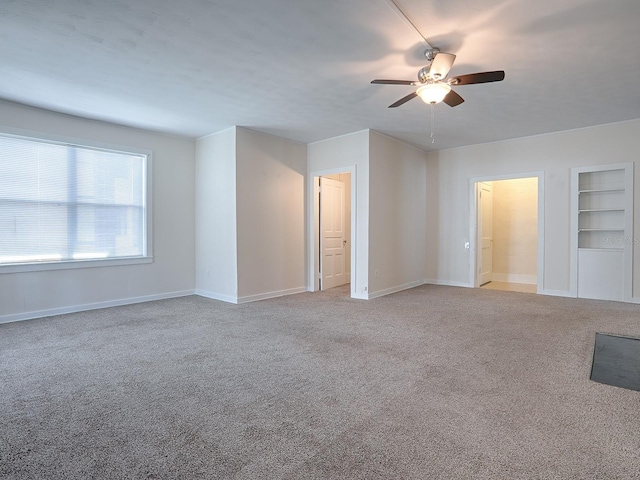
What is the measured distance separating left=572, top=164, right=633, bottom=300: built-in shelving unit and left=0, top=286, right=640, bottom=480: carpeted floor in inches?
58.0

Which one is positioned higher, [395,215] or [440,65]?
[440,65]

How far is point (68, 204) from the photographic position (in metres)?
5.11

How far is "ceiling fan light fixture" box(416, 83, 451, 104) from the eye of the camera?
3.29 meters

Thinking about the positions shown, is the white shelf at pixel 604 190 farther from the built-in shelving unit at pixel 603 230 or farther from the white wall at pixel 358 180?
the white wall at pixel 358 180

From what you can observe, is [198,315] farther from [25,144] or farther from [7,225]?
[25,144]

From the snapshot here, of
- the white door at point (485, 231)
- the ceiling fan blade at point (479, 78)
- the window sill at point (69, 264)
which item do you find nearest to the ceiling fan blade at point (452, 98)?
the ceiling fan blade at point (479, 78)

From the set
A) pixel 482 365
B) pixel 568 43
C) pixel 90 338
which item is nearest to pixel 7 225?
pixel 90 338

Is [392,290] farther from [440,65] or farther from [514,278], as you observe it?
[440,65]

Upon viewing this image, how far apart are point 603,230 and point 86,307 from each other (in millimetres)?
8046

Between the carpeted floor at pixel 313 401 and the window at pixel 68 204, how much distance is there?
109 centimetres

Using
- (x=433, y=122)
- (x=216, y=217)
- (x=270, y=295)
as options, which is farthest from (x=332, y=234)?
(x=433, y=122)

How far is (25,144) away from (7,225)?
1.08 meters

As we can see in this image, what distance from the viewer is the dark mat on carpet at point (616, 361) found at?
2.73 meters

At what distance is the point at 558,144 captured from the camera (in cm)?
608
